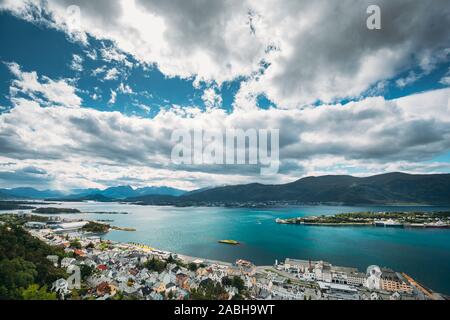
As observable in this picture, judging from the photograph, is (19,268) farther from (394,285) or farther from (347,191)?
(347,191)

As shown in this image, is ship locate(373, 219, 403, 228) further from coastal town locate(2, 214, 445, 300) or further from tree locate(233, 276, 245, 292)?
tree locate(233, 276, 245, 292)

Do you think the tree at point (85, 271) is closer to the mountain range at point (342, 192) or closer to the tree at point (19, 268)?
the tree at point (19, 268)

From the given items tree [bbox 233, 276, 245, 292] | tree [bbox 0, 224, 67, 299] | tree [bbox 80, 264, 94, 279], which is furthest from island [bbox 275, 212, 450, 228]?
tree [bbox 0, 224, 67, 299]

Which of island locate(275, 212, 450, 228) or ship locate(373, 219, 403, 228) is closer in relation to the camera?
island locate(275, 212, 450, 228)

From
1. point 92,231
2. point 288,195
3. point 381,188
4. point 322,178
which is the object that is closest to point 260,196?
point 288,195

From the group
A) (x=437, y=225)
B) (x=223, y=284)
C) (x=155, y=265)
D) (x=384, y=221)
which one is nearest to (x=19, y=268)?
(x=155, y=265)

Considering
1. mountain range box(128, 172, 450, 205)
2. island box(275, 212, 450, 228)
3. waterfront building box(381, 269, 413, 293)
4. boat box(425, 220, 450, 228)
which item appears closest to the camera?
waterfront building box(381, 269, 413, 293)
